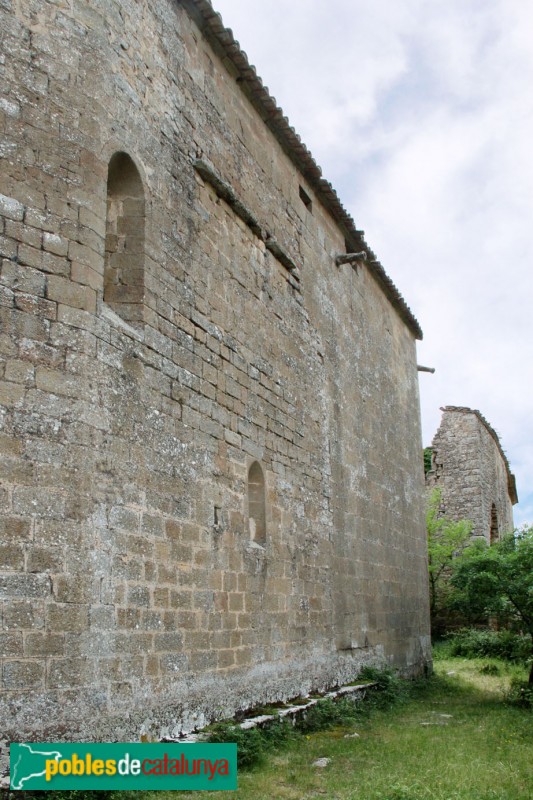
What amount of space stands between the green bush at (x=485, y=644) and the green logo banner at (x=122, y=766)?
9524 mm

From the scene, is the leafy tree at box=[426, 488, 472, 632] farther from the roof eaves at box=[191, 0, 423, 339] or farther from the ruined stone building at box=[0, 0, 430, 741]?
the ruined stone building at box=[0, 0, 430, 741]

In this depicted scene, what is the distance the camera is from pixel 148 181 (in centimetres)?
623

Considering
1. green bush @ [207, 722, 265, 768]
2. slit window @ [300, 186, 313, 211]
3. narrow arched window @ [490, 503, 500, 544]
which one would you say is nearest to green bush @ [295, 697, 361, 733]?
green bush @ [207, 722, 265, 768]

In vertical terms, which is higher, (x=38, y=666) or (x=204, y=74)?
(x=204, y=74)

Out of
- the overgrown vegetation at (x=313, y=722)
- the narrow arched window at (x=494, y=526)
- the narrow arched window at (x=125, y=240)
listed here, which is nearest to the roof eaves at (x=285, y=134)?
the narrow arched window at (x=125, y=240)

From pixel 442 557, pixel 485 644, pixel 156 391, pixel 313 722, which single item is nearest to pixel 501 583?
pixel 313 722

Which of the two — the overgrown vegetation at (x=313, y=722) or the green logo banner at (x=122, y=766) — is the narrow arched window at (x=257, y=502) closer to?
the overgrown vegetation at (x=313, y=722)

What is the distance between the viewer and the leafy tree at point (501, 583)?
1015 centimetres

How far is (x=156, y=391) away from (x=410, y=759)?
11.8ft

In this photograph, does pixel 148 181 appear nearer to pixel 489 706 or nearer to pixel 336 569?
pixel 336 569

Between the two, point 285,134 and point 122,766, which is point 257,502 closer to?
point 122,766

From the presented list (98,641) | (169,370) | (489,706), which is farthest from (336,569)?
(98,641)

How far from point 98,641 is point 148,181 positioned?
344 centimetres

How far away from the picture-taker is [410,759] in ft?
21.1
